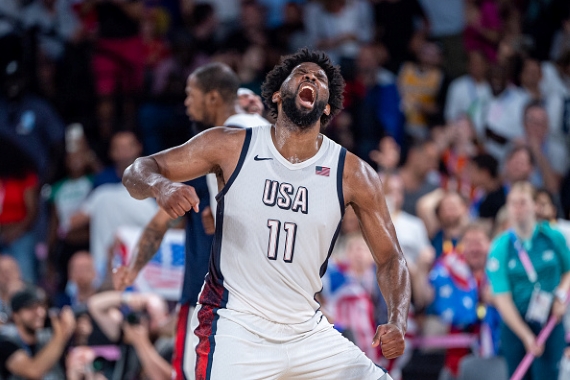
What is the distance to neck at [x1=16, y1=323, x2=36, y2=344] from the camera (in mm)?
7582

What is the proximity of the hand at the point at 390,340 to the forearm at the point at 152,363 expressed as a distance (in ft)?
12.2

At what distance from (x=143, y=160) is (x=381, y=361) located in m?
4.53

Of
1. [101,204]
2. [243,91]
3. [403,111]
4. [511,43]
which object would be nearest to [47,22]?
[101,204]

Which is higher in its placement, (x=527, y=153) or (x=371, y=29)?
(x=371, y=29)

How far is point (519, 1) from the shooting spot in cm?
1155

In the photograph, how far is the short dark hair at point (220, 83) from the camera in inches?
216

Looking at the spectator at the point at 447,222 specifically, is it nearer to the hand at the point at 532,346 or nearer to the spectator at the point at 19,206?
the hand at the point at 532,346

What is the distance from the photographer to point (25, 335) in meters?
7.61

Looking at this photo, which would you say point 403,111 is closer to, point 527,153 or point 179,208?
point 527,153

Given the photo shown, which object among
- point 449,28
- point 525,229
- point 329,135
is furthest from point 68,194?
point 449,28

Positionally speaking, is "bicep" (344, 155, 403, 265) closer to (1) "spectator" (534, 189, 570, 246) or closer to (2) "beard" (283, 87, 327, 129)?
(2) "beard" (283, 87, 327, 129)

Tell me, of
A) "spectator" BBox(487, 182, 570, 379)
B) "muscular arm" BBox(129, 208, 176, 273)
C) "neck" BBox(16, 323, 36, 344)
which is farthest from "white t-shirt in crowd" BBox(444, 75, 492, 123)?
"muscular arm" BBox(129, 208, 176, 273)

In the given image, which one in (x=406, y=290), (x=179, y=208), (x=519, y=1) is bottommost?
(x=406, y=290)

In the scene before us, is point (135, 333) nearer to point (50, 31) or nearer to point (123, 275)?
point (123, 275)
